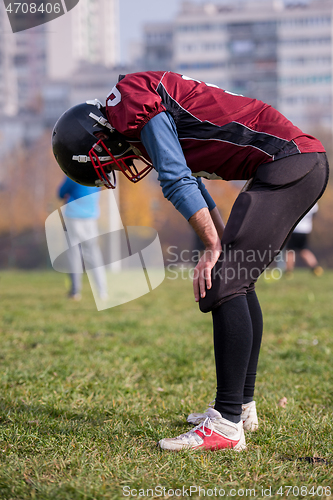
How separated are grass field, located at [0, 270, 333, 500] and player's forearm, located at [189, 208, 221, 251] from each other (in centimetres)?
81

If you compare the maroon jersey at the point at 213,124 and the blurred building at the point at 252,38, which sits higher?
the blurred building at the point at 252,38

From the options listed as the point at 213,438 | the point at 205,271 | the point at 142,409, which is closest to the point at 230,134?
the point at 205,271

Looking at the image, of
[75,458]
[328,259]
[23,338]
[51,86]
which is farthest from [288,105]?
[75,458]

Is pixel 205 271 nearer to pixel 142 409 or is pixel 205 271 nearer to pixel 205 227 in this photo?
pixel 205 227

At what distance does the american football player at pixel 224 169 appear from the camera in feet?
5.59

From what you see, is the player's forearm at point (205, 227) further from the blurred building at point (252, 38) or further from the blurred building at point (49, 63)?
the blurred building at point (252, 38)

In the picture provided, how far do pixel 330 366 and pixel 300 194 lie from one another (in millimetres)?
1830

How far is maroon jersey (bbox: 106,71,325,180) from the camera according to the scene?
1.75 metres

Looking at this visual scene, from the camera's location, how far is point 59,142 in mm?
1933

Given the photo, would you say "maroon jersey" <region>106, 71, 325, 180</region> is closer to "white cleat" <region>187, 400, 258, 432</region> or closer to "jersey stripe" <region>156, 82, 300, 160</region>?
"jersey stripe" <region>156, 82, 300, 160</region>

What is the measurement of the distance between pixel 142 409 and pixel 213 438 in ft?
2.06

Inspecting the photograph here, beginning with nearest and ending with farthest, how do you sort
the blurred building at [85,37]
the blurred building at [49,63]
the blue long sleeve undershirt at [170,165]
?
1. the blue long sleeve undershirt at [170,165]
2. the blurred building at [49,63]
3. the blurred building at [85,37]

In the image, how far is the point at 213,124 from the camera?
1760 millimetres

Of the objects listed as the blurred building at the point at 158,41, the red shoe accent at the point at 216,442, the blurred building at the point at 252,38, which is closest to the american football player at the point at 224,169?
the red shoe accent at the point at 216,442
